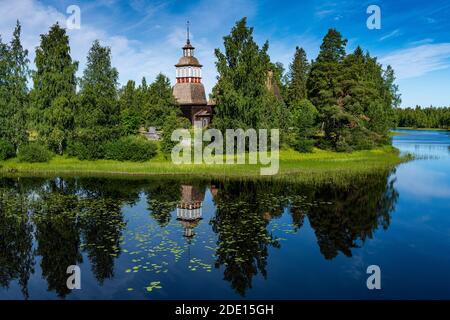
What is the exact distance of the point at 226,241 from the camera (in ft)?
62.0

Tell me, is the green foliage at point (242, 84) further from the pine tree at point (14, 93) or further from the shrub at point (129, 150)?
the pine tree at point (14, 93)

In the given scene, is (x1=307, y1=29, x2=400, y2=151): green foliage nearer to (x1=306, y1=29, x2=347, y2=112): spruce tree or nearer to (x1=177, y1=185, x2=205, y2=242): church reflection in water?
(x1=306, y1=29, x2=347, y2=112): spruce tree

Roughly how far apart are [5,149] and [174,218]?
101 ft

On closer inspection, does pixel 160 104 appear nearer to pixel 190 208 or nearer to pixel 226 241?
pixel 190 208

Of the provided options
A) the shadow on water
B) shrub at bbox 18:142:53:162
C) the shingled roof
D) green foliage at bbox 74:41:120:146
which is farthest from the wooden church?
the shadow on water

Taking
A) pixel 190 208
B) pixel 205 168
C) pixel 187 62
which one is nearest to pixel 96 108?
pixel 205 168

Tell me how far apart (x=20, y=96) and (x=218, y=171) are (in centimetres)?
2639

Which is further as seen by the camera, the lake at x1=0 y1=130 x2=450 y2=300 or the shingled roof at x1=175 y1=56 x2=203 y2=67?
the shingled roof at x1=175 y1=56 x2=203 y2=67

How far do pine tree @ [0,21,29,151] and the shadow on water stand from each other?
40.2 ft

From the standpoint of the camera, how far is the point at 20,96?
46844 mm

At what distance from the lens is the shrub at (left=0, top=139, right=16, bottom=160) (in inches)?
1753

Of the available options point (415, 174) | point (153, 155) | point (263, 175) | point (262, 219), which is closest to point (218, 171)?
point (263, 175)

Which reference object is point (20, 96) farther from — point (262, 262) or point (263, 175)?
point (262, 262)

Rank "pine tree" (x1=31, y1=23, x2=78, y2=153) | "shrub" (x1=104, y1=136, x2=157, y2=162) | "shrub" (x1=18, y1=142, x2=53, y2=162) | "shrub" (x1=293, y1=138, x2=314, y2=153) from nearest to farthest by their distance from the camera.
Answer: "shrub" (x1=18, y1=142, x2=53, y2=162) → "shrub" (x1=104, y1=136, x2=157, y2=162) → "pine tree" (x1=31, y1=23, x2=78, y2=153) → "shrub" (x1=293, y1=138, x2=314, y2=153)
